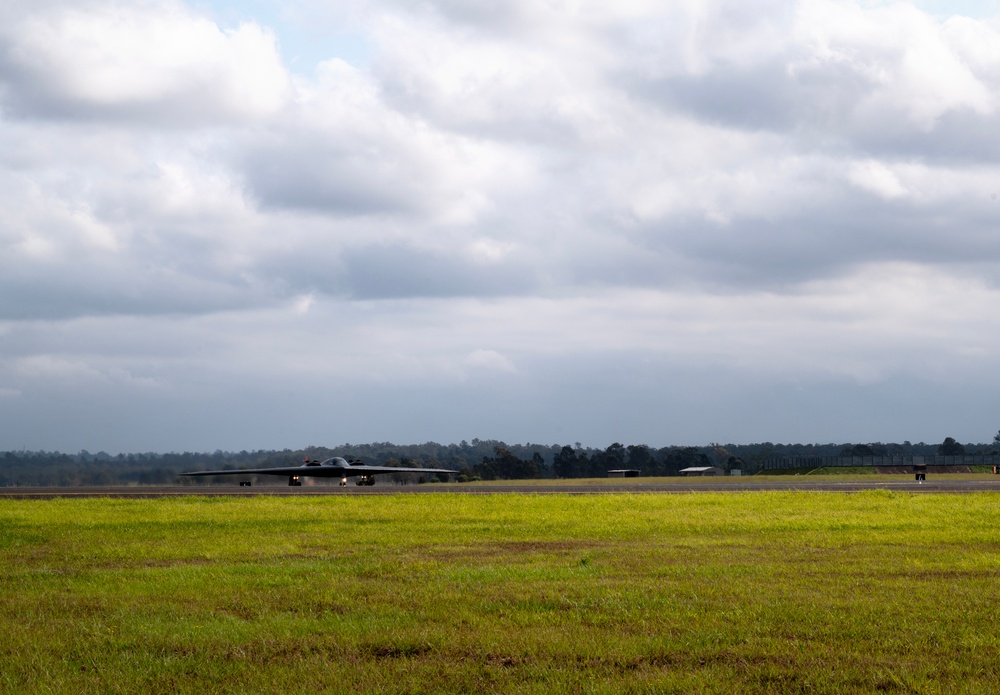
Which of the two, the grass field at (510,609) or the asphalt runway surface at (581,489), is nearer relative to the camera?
the grass field at (510,609)

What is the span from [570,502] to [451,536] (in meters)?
13.1

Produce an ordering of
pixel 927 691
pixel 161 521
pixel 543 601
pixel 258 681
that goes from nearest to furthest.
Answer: pixel 927 691 < pixel 258 681 < pixel 543 601 < pixel 161 521

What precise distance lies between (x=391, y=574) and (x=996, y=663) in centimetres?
1034

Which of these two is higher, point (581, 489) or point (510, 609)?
point (510, 609)

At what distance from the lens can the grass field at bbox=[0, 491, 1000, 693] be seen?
1000cm

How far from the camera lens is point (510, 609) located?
1348 cm

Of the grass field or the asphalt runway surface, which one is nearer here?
the grass field

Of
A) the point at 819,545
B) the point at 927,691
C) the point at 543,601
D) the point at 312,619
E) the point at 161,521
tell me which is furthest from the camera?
the point at 161,521

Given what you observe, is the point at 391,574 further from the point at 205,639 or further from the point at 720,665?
the point at 720,665

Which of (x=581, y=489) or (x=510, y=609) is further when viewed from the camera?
(x=581, y=489)

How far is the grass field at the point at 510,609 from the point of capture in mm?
10000

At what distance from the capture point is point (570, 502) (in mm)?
37281

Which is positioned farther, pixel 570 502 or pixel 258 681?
pixel 570 502

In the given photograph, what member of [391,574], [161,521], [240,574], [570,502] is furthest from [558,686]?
[570,502]
